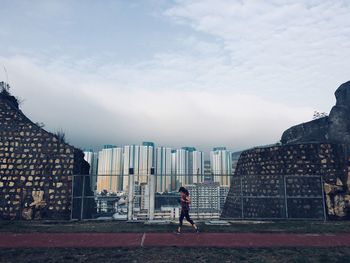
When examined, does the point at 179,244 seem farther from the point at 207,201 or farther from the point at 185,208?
the point at 207,201

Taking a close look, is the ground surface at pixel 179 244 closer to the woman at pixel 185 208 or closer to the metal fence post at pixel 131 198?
the woman at pixel 185 208

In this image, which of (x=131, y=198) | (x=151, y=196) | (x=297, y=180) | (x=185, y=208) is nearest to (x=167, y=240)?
(x=185, y=208)

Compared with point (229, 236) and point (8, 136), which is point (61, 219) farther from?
point (229, 236)

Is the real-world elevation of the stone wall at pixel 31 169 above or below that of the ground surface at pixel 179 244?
above

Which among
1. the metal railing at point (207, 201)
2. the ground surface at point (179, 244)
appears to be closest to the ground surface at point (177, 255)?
the ground surface at point (179, 244)

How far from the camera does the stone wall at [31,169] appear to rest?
13492 mm

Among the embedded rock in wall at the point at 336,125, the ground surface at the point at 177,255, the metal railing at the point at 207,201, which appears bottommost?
the ground surface at the point at 177,255

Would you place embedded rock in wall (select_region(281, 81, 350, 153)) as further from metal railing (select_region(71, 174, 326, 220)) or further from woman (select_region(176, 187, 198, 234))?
woman (select_region(176, 187, 198, 234))

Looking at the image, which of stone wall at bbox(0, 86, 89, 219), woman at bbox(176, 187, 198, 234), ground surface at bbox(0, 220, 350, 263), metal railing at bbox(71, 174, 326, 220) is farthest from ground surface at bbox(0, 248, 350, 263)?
stone wall at bbox(0, 86, 89, 219)

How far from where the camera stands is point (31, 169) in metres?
13.9

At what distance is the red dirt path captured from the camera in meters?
7.88

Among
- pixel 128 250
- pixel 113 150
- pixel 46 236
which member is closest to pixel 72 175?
pixel 46 236

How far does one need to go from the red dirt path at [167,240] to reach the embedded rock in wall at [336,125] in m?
8.49

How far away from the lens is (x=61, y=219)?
13531 mm
